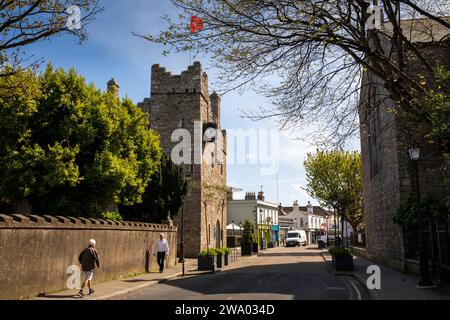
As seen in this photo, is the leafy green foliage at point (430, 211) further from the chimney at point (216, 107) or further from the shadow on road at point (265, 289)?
the chimney at point (216, 107)

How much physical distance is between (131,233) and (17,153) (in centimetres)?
689

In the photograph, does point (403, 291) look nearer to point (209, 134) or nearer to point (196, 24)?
point (196, 24)

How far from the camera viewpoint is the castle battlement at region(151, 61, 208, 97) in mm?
34656

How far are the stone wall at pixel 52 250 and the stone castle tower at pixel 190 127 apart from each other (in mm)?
13498

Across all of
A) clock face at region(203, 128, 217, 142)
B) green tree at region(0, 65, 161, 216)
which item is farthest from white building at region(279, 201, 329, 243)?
green tree at region(0, 65, 161, 216)

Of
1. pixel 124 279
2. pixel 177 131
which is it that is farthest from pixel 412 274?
pixel 177 131

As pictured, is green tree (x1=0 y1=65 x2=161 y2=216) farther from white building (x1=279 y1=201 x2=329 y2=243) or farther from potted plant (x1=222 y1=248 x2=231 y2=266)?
white building (x1=279 y1=201 x2=329 y2=243)

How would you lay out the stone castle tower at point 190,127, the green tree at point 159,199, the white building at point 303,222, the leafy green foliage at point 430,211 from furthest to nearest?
the white building at point 303,222
the stone castle tower at point 190,127
the green tree at point 159,199
the leafy green foliage at point 430,211

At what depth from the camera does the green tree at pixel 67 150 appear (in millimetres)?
20375

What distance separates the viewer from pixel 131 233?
62.0 feet

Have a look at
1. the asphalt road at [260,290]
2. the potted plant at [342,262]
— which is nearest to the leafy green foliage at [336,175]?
the potted plant at [342,262]

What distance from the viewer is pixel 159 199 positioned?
26.5 metres

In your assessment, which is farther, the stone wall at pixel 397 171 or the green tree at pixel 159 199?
the green tree at pixel 159 199

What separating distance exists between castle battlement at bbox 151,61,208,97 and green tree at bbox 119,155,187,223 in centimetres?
954
